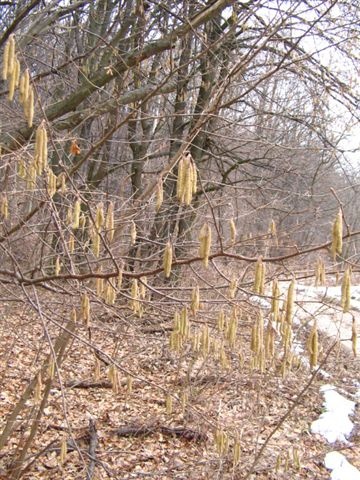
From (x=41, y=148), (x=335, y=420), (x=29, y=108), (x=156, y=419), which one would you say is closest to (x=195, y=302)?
(x=41, y=148)

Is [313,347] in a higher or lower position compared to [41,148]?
lower

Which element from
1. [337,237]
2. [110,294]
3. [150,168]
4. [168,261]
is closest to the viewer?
[337,237]

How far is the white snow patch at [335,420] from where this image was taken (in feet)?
18.2

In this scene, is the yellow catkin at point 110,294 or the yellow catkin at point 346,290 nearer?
the yellow catkin at point 346,290

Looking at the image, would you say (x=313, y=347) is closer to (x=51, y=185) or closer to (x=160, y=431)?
(x=51, y=185)

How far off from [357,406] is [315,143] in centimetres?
409

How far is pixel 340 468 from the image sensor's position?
15.9 ft

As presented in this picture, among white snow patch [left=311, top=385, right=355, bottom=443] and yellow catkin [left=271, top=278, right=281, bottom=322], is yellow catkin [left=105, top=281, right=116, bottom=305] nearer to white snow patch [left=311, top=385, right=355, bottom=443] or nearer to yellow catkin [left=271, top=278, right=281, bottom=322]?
yellow catkin [left=271, top=278, right=281, bottom=322]

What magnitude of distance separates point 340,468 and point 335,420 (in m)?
1.05

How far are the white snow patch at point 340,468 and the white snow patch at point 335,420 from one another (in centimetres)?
38

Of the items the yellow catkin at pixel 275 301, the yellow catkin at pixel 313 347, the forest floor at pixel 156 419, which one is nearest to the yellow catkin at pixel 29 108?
the yellow catkin at pixel 275 301

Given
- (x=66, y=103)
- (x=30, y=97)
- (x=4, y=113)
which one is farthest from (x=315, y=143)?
(x=30, y=97)

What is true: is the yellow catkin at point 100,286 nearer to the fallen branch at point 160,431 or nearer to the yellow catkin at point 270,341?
the yellow catkin at point 270,341

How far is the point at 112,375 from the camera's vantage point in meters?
2.70
